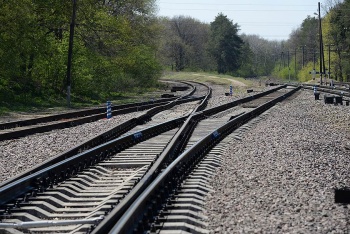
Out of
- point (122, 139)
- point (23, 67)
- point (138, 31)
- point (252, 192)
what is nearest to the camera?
point (252, 192)

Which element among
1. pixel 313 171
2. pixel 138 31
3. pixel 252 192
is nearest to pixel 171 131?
pixel 313 171

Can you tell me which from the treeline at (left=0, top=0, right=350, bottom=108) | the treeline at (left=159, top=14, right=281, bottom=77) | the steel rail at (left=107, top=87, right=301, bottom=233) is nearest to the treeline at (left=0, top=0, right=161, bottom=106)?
the treeline at (left=0, top=0, right=350, bottom=108)

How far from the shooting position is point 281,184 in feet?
27.7

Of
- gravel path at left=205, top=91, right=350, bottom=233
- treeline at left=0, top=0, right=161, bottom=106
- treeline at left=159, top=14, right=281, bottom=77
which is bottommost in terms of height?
gravel path at left=205, top=91, right=350, bottom=233

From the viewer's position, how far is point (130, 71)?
178ft

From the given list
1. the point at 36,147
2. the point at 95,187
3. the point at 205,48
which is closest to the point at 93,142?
the point at 36,147

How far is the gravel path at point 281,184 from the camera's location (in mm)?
6273

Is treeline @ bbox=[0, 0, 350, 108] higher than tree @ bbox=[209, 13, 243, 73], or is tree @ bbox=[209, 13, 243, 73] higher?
tree @ bbox=[209, 13, 243, 73]

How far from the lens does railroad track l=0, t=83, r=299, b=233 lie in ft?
20.5

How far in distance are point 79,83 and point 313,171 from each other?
2816 cm

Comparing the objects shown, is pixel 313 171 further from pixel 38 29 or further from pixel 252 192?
pixel 38 29

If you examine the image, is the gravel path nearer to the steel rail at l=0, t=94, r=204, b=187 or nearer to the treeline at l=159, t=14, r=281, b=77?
the steel rail at l=0, t=94, r=204, b=187

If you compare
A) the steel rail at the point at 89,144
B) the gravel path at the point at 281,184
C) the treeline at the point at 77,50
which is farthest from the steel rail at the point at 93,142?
the treeline at the point at 77,50

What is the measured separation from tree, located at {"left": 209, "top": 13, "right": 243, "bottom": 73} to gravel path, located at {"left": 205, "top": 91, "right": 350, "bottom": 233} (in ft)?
339
